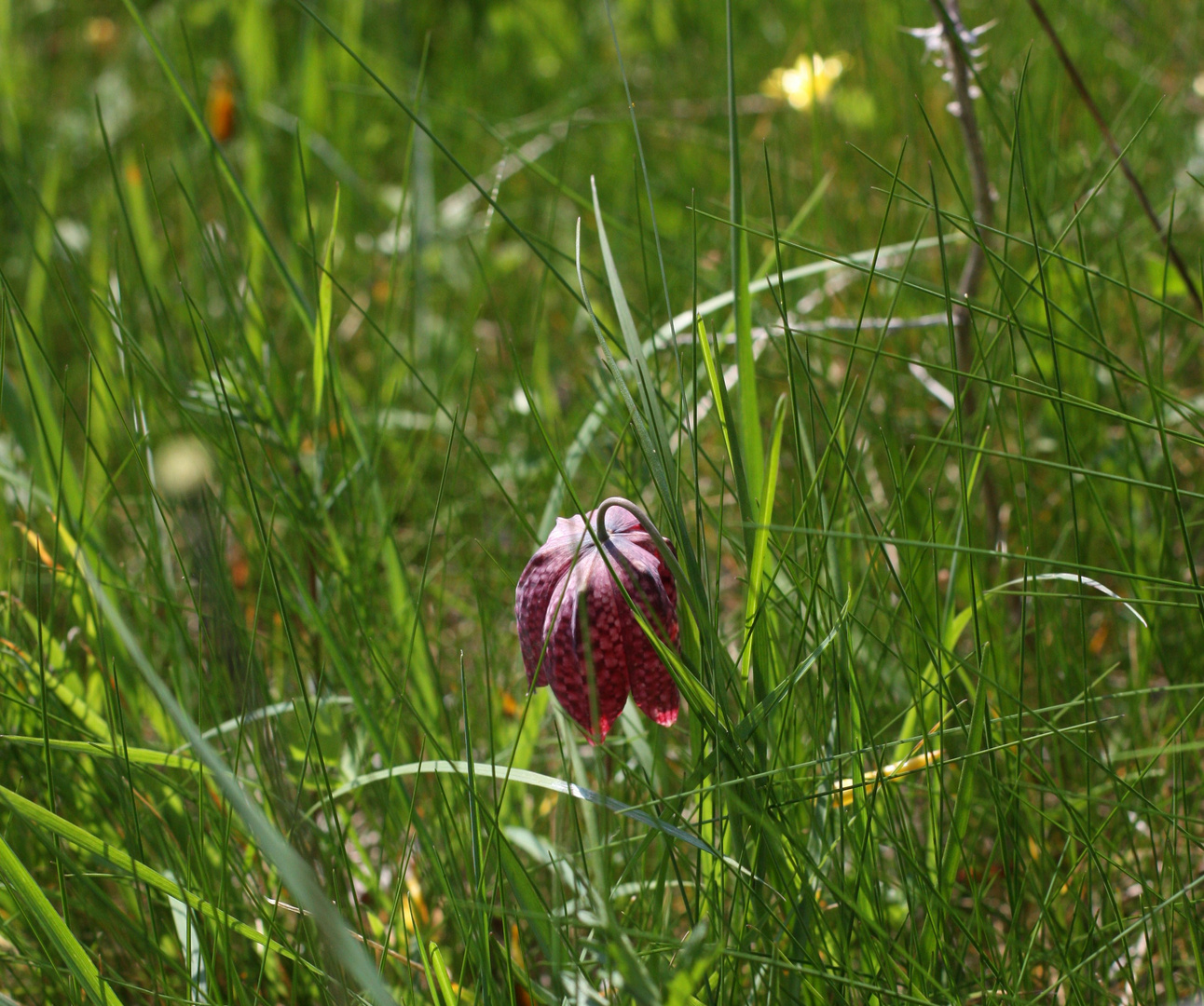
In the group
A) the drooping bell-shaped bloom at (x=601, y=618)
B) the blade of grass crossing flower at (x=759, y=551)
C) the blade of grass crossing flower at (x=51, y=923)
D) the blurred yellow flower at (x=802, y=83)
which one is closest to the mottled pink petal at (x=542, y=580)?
the drooping bell-shaped bloom at (x=601, y=618)

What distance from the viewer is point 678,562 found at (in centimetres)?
69

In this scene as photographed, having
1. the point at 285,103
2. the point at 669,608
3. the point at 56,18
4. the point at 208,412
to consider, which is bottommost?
the point at 669,608

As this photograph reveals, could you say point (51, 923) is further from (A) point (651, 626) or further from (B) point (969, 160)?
(B) point (969, 160)

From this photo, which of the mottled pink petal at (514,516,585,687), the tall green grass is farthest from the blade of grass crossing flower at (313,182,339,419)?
the mottled pink petal at (514,516,585,687)

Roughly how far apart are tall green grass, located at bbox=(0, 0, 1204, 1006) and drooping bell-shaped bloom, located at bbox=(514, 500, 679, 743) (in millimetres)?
32

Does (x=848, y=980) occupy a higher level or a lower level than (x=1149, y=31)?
lower

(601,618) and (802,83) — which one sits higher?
(802,83)

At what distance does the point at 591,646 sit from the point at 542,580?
0.06 m

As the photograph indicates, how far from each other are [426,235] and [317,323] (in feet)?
2.59

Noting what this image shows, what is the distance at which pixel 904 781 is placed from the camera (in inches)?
29.7

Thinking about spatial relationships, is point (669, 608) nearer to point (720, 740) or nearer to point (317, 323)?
point (720, 740)

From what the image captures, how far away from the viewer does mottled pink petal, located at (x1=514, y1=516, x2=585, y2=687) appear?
718 millimetres

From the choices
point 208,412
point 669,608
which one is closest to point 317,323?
point 208,412

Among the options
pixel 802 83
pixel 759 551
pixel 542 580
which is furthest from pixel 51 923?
pixel 802 83
